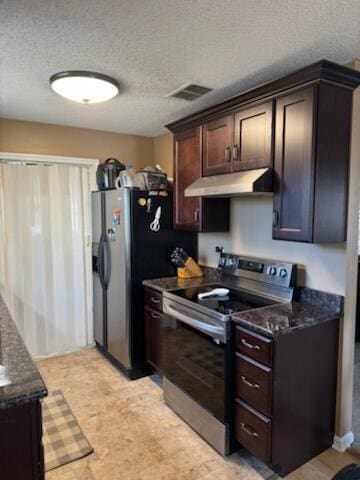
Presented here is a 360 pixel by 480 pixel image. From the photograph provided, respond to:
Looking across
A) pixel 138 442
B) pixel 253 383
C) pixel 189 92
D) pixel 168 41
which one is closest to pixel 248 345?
pixel 253 383

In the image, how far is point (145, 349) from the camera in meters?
3.17

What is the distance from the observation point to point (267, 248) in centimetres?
268

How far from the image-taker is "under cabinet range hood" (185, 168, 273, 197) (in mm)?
2144

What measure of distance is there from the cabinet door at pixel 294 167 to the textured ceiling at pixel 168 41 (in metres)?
0.29

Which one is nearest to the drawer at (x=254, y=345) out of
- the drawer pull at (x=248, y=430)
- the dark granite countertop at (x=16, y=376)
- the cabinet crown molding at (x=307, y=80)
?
the drawer pull at (x=248, y=430)

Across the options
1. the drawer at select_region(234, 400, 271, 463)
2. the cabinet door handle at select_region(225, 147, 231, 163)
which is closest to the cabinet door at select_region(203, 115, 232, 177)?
the cabinet door handle at select_region(225, 147, 231, 163)

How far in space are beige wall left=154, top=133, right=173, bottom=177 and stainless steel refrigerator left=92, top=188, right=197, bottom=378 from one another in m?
0.74

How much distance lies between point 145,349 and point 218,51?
246 centimetres

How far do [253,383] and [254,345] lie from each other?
226 millimetres

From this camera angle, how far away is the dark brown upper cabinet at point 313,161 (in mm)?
1943

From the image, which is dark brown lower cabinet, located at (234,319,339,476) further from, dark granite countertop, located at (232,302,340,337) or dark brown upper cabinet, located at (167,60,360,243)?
dark brown upper cabinet, located at (167,60,360,243)

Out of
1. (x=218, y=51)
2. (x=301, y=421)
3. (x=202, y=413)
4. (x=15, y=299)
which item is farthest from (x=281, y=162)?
(x=15, y=299)

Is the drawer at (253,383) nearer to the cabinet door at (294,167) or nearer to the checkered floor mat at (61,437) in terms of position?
the cabinet door at (294,167)

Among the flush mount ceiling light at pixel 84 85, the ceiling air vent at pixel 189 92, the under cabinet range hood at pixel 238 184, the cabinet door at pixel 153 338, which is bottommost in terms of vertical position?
the cabinet door at pixel 153 338
